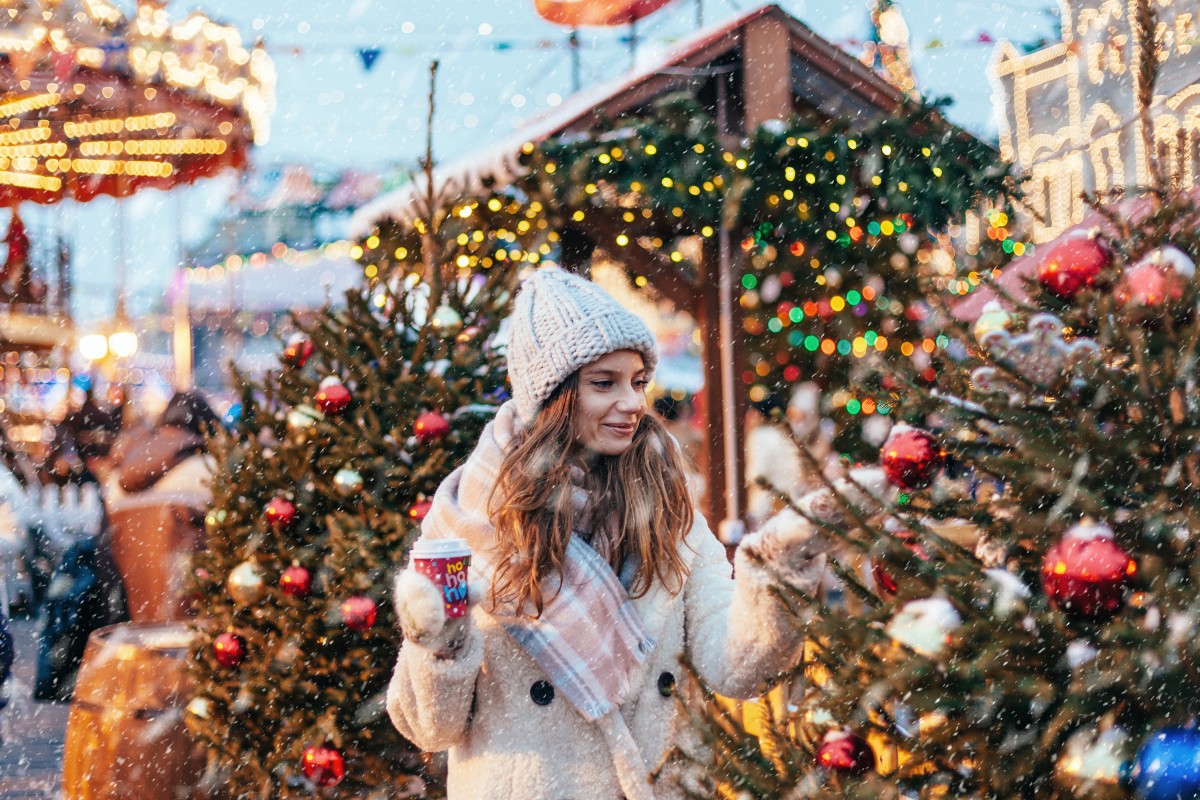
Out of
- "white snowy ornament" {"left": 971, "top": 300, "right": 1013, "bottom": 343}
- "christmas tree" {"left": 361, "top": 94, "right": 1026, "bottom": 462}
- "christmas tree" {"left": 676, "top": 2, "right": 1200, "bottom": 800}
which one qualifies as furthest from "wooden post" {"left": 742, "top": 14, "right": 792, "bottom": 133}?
"christmas tree" {"left": 676, "top": 2, "right": 1200, "bottom": 800}

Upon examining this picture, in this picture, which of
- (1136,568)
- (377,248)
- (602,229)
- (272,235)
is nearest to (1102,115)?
(602,229)

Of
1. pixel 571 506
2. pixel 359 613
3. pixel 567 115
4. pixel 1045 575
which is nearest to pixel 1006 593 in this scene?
pixel 1045 575

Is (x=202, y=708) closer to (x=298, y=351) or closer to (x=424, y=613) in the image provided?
(x=298, y=351)

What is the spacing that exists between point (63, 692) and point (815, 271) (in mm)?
5614

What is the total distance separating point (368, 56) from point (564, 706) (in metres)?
9.20

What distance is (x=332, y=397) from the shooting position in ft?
12.4

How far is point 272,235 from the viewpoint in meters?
32.1

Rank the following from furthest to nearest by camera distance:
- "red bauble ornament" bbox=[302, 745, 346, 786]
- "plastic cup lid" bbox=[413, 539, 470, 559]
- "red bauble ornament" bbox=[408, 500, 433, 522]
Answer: "red bauble ornament" bbox=[408, 500, 433, 522], "red bauble ornament" bbox=[302, 745, 346, 786], "plastic cup lid" bbox=[413, 539, 470, 559]

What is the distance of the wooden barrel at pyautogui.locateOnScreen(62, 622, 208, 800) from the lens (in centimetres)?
407

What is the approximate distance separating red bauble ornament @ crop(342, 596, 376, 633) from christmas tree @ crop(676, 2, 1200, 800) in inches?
73.9

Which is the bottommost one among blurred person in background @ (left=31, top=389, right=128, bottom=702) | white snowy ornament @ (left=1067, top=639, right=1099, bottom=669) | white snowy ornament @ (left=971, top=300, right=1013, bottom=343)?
blurred person in background @ (left=31, top=389, right=128, bottom=702)

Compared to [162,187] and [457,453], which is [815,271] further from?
[162,187]

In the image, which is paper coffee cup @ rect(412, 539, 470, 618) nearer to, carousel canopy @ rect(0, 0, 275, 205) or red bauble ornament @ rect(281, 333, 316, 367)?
red bauble ornament @ rect(281, 333, 316, 367)

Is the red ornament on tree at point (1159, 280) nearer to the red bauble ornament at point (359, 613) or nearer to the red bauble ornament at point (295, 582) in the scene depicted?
the red bauble ornament at point (359, 613)
